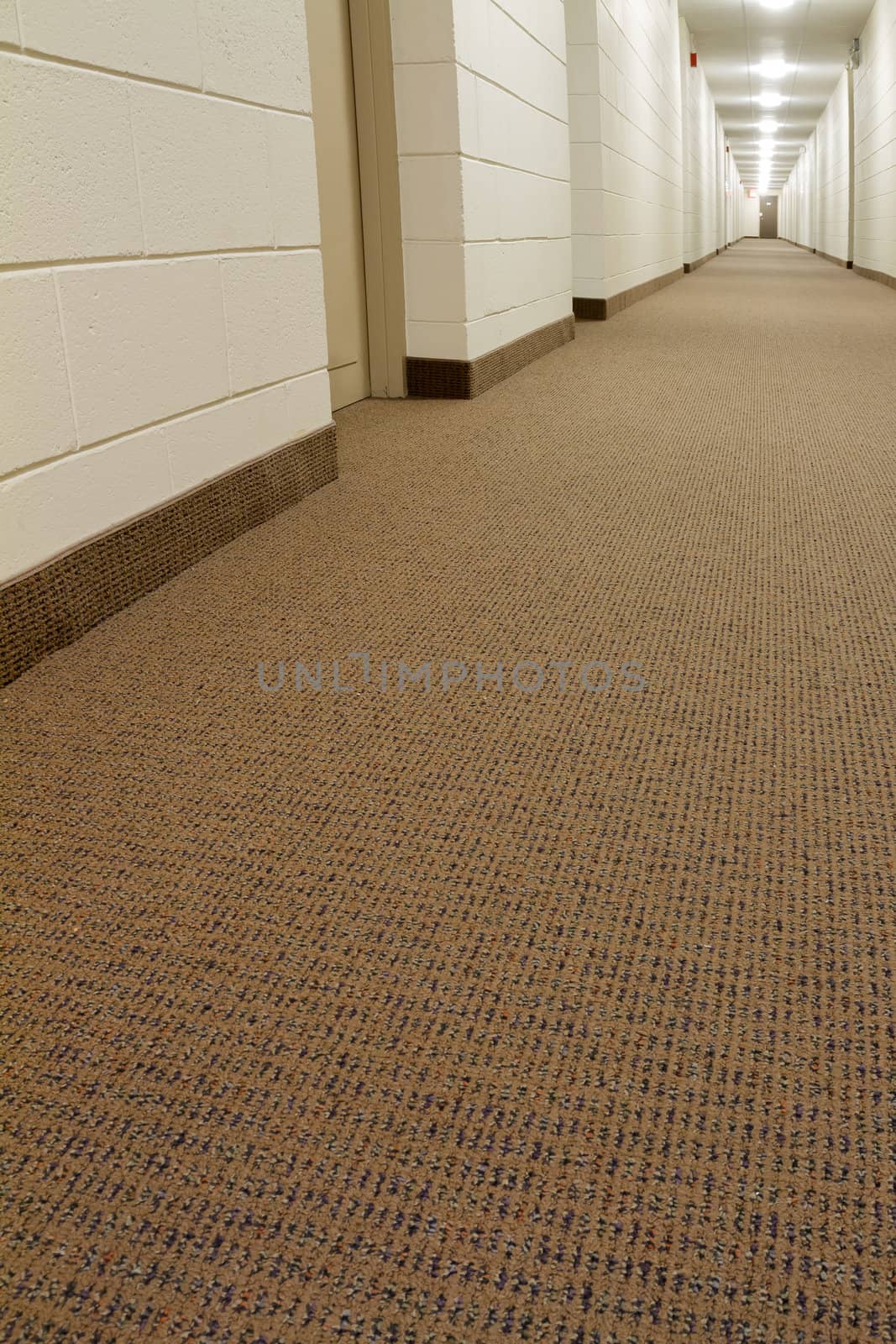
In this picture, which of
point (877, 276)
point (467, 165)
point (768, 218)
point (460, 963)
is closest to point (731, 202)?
point (877, 276)

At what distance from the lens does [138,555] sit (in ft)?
6.13

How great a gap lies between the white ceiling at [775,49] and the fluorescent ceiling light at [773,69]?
0.25 feet

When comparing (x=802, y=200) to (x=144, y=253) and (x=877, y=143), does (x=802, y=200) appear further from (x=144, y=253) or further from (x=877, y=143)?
(x=144, y=253)

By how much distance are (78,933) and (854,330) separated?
5906 millimetres

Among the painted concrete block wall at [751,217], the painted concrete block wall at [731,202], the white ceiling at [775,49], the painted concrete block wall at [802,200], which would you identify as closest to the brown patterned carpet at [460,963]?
the white ceiling at [775,49]

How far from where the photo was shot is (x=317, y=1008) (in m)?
0.89

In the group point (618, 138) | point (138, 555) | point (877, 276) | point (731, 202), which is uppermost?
point (731, 202)

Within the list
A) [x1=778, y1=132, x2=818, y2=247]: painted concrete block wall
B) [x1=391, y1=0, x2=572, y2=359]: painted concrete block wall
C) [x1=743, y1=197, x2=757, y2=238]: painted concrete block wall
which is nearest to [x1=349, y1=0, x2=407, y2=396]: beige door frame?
[x1=391, y1=0, x2=572, y2=359]: painted concrete block wall

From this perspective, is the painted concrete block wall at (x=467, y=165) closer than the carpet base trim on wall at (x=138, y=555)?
No

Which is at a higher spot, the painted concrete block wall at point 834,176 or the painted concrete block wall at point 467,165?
the painted concrete block wall at point 834,176

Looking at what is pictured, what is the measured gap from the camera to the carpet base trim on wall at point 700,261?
13.5 meters

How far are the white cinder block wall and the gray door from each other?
40.5m

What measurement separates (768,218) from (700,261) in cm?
3579

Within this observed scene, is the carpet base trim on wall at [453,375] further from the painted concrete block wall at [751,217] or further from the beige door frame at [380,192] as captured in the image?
the painted concrete block wall at [751,217]
